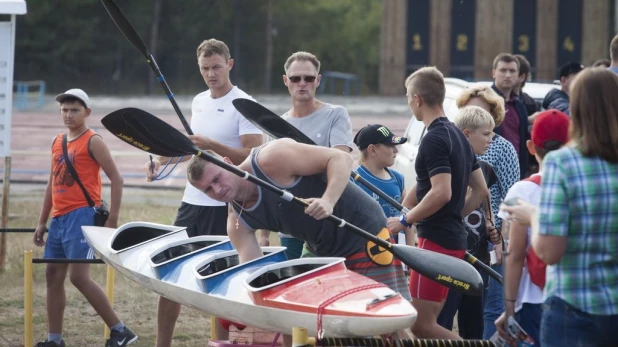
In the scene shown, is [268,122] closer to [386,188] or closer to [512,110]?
[386,188]

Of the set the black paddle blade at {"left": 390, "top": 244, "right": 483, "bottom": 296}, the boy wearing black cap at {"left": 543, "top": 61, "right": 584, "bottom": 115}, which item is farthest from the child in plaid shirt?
the boy wearing black cap at {"left": 543, "top": 61, "right": 584, "bottom": 115}

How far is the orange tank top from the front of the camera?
6.85 m

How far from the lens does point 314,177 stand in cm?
520

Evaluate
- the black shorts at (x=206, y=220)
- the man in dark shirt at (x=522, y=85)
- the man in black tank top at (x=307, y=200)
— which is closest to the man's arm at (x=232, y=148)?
the black shorts at (x=206, y=220)

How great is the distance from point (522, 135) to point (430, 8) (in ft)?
88.7

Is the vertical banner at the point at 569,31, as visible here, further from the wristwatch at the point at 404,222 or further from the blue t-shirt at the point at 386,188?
the wristwatch at the point at 404,222

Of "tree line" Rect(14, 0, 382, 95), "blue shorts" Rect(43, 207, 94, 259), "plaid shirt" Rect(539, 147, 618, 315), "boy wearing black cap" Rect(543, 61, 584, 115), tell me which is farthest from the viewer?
"tree line" Rect(14, 0, 382, 95)

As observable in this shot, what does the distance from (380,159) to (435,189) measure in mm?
1175

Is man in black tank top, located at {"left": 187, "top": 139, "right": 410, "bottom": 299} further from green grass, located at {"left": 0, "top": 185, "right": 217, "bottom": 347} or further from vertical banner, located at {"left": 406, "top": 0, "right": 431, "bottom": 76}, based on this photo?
vertical banner, located at {"left": 406, "top": 0, "right": 431, "bottom": 76}

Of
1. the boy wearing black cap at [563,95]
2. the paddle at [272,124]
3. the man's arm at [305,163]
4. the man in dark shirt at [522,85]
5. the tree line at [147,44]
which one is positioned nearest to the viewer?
the man's arm at [305,163]

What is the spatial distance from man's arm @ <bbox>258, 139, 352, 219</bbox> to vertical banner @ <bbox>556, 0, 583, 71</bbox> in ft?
98.6

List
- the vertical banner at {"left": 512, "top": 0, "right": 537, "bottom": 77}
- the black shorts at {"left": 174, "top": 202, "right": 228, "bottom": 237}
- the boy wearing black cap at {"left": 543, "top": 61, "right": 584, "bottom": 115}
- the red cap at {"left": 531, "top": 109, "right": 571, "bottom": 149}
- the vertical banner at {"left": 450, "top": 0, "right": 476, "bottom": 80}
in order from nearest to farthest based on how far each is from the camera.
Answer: the red cap at {"left": 531, "top": 109, "right": 571, "bottom": 149}, the black shorts at {"left": 174, "top": 202, "right": 228, "bottom": 237}, the boy wearing black cap at {"left": 543, "top": 61, "right": 584, "bottom": 115}, the vertical banner at {"left": 512, "top": 0, "right": 537, "bottom": 77}, the vertical banner at {"left": 450, "top": 0, "right": 476, "bottom": 80}

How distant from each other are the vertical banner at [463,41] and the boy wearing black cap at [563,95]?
25.7 meters

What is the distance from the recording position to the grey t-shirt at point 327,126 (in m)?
6.42
